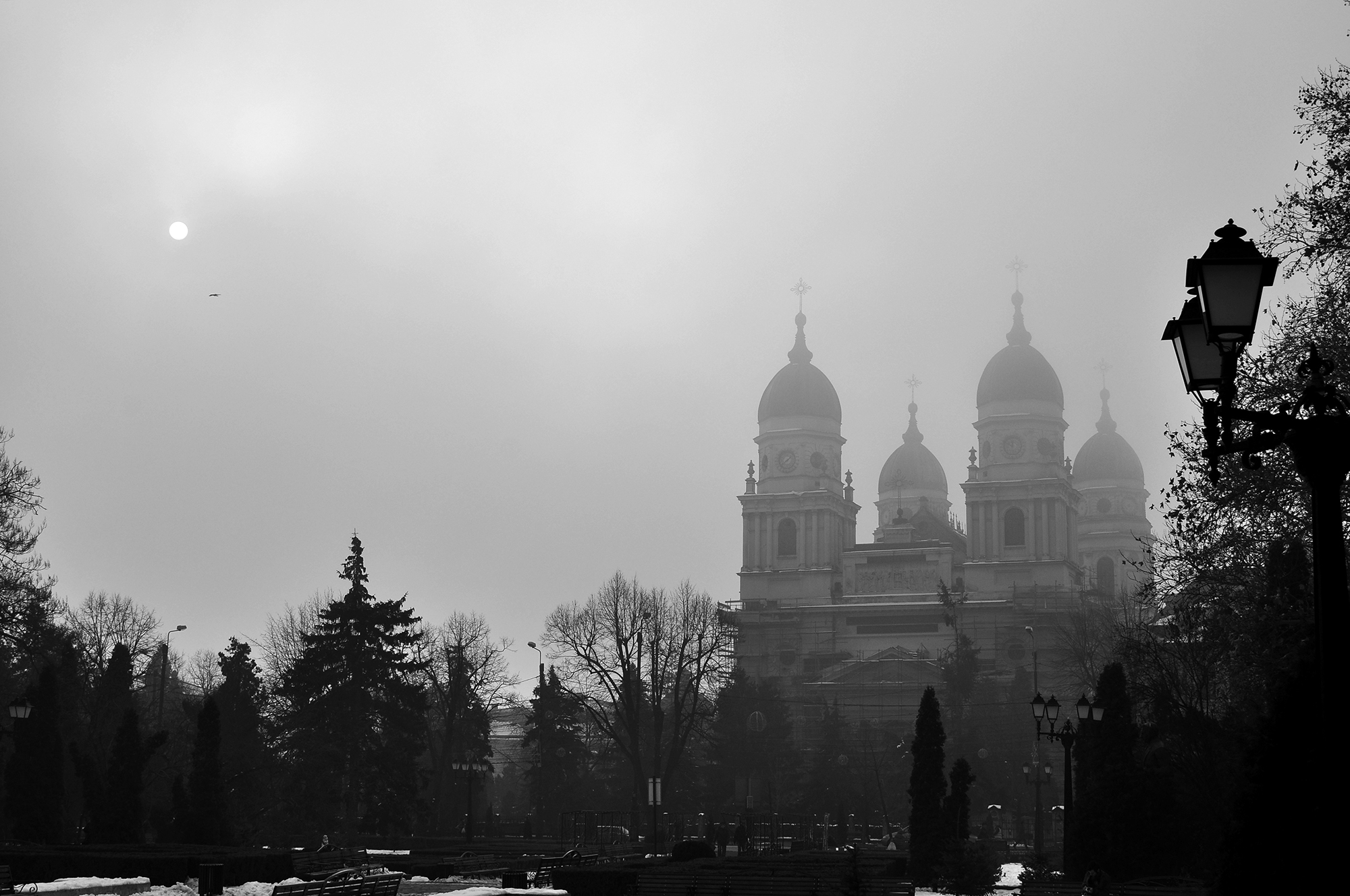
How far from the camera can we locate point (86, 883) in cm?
2039

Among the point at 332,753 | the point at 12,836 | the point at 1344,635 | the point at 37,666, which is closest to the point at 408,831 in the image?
the point at 332,753

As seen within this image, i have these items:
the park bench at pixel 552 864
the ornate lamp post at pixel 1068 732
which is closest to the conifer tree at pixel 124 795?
the park bench at pixel 552 864

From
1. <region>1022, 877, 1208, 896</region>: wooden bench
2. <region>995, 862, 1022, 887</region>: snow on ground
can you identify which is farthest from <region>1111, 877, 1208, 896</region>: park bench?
<region>995, 862, 1022, 887</region>: snow on ground

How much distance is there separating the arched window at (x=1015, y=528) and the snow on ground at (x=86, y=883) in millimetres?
82409

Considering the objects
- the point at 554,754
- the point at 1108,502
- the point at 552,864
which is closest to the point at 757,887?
the point at 552,864

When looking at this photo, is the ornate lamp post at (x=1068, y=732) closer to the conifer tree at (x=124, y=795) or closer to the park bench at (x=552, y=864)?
the park bench at (x=552, y=864)

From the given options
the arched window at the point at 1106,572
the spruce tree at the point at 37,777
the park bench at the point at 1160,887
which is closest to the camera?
the park bench at the point at 1160,887

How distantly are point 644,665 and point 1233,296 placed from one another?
172ft

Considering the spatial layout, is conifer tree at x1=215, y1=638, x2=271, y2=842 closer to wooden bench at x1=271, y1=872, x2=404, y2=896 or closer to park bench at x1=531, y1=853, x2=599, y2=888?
park bench at x1=531, y1=853, x2=599, y2=888

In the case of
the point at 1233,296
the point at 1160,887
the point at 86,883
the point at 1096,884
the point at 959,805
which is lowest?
the point at 86,883

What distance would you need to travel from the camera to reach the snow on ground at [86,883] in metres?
18.5

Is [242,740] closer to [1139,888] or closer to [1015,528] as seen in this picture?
[1139,888]

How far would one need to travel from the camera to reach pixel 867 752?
69062 mm

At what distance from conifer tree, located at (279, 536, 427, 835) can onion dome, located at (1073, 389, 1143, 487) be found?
7599 centimetres
